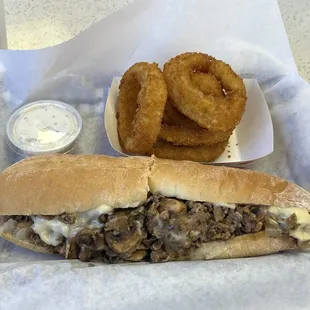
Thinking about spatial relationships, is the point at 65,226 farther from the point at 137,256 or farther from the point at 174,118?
the point at 174,118

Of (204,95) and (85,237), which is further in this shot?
(204,95)

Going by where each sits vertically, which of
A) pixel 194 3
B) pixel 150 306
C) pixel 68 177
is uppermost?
pixel 194 3

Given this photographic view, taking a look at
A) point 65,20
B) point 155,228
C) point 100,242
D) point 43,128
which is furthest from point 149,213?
point 65,20

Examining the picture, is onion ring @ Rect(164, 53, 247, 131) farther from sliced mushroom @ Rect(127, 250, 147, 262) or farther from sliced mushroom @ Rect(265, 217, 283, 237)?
sliced mushroom @ Rect(127, 250, 147, 262)

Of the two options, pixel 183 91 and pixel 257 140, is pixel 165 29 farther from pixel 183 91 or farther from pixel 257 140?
pixel 257 140

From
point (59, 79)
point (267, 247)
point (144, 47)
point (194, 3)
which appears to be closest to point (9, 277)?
point (267, 247)

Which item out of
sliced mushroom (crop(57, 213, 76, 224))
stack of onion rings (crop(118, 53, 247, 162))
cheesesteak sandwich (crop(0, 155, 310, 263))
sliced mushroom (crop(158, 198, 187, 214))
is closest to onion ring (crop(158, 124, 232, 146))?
stack of onion rings (crop(118, 53, 247, 162))

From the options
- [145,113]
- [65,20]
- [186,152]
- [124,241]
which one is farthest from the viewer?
[65,20]
